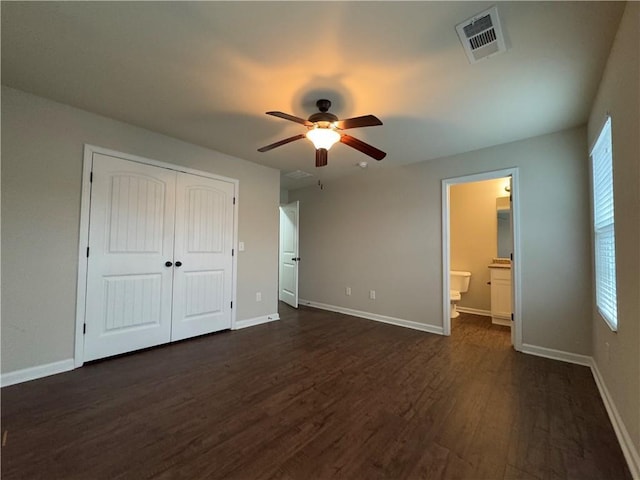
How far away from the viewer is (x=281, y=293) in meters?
5.60

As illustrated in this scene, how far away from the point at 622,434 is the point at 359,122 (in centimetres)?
246

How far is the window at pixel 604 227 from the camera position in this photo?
1852mm

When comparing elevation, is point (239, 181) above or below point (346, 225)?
above

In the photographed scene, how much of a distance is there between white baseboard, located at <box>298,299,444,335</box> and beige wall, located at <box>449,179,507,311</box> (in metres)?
1.55

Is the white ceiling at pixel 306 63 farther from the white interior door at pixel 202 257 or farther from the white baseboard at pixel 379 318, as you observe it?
the white baseboard at pixel 379 318

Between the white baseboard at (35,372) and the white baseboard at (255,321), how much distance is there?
1673 mm

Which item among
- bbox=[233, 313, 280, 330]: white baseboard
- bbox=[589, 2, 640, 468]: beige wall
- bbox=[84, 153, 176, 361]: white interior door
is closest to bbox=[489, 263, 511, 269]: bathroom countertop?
bbox=[589, 2, 640, 468]: beige wall

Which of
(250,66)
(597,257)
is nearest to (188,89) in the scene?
(250,66)

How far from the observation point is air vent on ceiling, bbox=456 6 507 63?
1444mm

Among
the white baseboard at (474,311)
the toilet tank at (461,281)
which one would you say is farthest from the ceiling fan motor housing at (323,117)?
the white baseboard at (474,311)

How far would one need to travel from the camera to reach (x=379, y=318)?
4145 millimetres

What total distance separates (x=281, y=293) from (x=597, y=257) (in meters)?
4.70

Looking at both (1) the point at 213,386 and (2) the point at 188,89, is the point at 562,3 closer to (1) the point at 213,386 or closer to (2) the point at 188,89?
(2) the point at 188,89

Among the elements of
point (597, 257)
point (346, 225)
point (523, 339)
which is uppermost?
point (346, 225)
